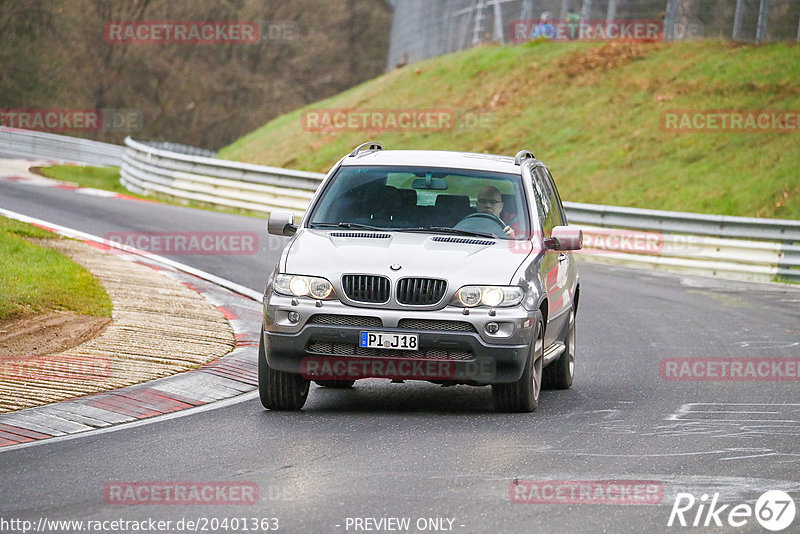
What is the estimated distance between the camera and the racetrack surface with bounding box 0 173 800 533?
251 inches

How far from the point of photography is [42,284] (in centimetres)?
1351

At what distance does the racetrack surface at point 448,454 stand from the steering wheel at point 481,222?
1.34 metres

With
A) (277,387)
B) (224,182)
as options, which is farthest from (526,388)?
(224,182)

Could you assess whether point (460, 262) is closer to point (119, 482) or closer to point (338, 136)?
point (119, 482)

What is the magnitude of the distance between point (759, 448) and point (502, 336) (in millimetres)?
1846

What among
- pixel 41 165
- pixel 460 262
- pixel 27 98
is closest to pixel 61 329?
pixel 460 262

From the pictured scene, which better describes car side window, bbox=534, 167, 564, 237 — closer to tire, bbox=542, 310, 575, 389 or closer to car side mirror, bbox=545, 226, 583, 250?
car side mirror, bbox=545, 226, 583, 250

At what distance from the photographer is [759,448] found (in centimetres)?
823

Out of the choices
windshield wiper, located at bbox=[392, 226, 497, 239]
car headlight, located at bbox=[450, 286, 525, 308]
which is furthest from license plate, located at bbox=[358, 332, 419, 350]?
windshield wiper, located at bbox=[392, 226, 497, 239]

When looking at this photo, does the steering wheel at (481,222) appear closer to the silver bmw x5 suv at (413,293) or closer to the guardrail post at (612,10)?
the silver bmw x5 suv at (413,293)

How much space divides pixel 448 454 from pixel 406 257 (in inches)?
68.5

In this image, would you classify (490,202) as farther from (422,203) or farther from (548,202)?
(548,202)

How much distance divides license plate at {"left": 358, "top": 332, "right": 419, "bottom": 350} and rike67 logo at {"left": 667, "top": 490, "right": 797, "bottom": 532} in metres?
2.51

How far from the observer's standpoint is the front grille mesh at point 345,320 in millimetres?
8828
